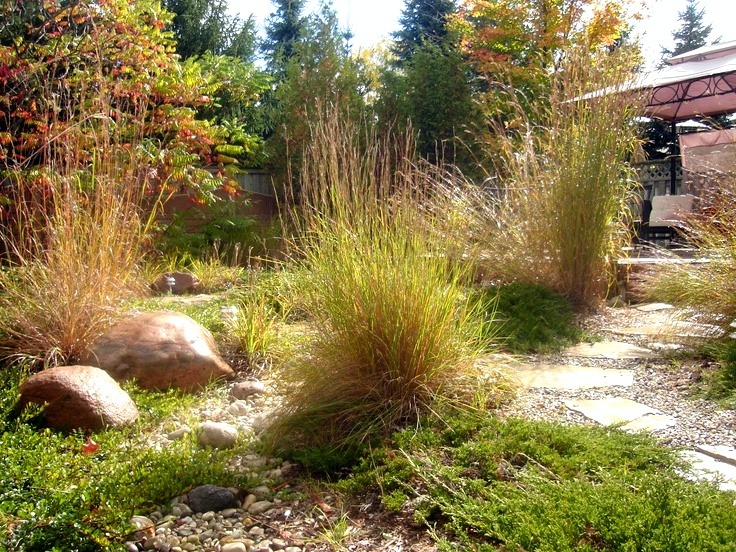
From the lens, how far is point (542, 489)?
2.05m

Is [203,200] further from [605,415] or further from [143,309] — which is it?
[605,415]

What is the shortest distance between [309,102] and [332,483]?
24.4ft

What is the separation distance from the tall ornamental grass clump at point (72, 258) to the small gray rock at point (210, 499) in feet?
5.14

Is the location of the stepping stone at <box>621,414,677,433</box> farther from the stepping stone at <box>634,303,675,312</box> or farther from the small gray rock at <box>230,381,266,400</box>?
the stepping stone at <box>634,303,675,312</box>

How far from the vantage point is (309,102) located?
30.3ft

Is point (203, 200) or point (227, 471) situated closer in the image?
point (227, 471)

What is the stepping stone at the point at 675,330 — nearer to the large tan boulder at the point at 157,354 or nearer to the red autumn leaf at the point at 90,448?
the large tan boulder at the point at 157,354

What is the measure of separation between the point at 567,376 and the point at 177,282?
4.38m

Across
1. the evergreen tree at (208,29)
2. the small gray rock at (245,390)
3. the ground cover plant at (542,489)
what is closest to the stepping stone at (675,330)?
the ground cover plant at (542,489)

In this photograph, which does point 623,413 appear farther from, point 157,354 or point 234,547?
point 157,354

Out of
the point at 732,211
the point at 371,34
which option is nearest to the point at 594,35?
the point at 732,211

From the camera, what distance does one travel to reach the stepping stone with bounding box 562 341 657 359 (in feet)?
13.1

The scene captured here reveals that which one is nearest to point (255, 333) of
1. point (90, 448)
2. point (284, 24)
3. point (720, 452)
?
point (90, 448)

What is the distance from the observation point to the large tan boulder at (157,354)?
3607 millimetres
